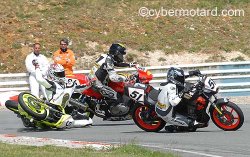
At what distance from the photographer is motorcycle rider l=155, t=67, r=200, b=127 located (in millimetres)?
13484

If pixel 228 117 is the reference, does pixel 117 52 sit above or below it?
above

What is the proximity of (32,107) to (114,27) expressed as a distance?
1469 centimetres

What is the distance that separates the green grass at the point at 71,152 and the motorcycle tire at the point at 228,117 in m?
3.00

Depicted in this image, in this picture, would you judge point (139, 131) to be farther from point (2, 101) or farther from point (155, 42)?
point (155, 42)

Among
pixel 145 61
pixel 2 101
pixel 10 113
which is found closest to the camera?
pixel 10 113


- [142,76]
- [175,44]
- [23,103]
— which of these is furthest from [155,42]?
[23,103]

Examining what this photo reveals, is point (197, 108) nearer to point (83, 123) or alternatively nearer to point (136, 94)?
point (136, 94)

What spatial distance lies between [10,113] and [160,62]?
8.87 m

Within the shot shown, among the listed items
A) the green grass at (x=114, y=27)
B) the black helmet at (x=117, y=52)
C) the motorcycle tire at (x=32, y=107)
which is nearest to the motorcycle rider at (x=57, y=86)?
the motorcycle tire at (x=32, y=107)

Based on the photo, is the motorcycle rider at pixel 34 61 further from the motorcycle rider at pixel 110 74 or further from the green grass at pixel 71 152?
the green grass at pixel 71 152

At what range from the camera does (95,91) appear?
1540 centimetres

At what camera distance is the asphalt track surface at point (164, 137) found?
1132 cm

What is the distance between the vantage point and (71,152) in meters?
10.2

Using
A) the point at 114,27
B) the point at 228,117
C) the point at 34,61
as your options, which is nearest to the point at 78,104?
the point at 228,117
